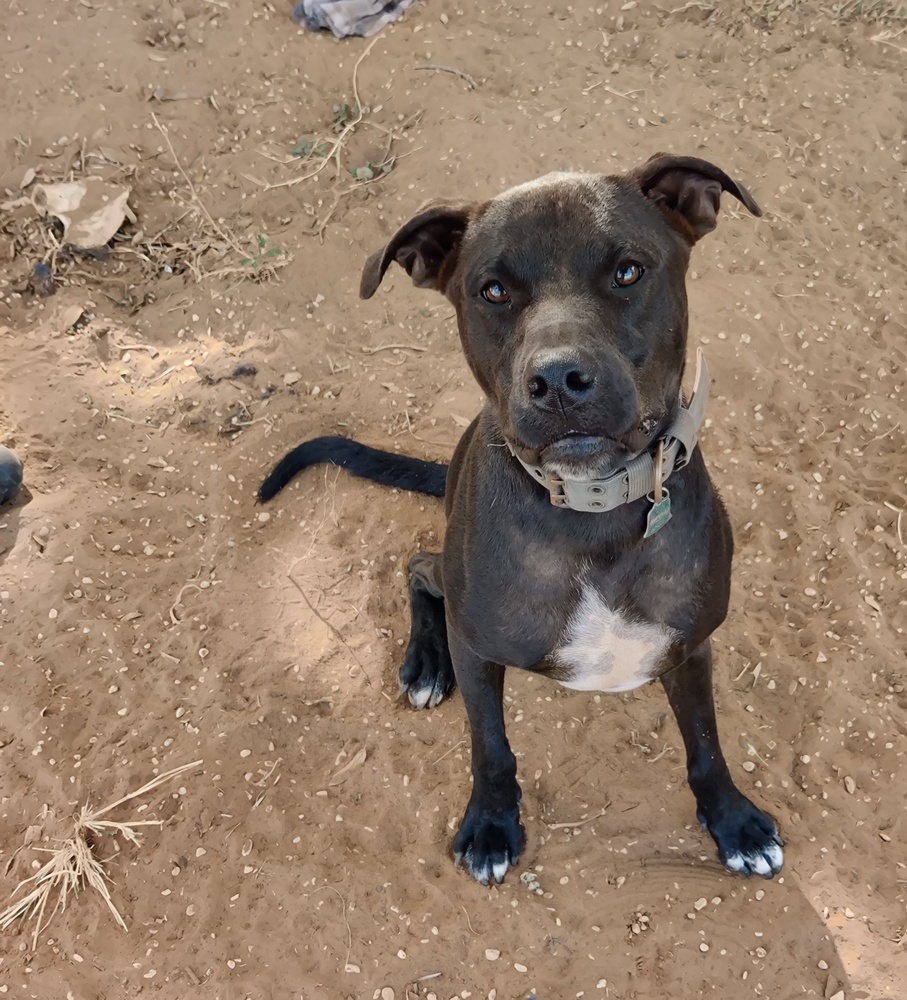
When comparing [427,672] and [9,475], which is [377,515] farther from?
[9,475]

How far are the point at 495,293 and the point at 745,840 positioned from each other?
2.06 meters

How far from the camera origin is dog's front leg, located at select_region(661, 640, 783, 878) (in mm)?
2871

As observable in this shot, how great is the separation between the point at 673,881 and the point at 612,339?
1.96 meters

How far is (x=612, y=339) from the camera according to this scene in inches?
83.1

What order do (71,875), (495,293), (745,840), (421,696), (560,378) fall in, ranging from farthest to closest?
1. (421,696)
2. (71,875)
3. (745,840)
4. (495,293)
5. (560,378)

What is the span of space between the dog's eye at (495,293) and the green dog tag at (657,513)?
66cm

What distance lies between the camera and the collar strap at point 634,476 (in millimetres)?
2209

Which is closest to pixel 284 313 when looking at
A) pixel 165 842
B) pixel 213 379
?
pixel 213 379

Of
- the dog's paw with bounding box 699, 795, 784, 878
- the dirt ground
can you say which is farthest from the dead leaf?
the dog's paw with bounding box 699, 795, 784, 878

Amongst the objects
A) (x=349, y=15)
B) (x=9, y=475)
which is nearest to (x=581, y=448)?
(x=9, y=475)

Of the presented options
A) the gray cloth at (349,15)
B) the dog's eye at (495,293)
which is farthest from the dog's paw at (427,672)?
the gray cloth at (349,15)

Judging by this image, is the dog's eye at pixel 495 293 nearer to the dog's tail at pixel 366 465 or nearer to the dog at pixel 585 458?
the dog at pixel 585 458

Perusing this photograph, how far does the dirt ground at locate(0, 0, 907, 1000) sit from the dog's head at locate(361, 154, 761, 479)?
5.35ft

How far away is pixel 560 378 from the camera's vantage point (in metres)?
1.95
